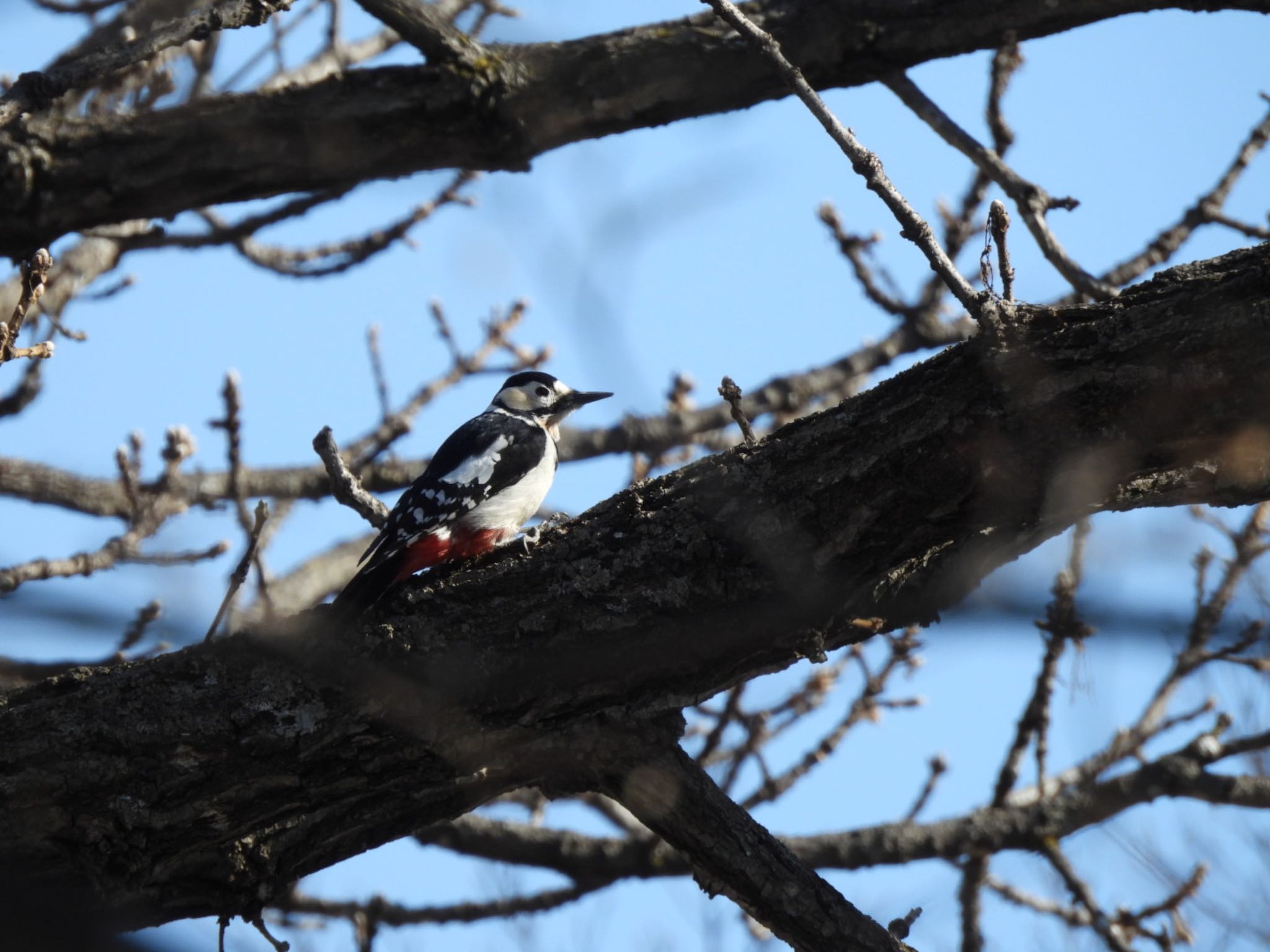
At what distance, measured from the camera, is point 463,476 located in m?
4.34

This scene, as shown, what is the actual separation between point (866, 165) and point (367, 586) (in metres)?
1.58

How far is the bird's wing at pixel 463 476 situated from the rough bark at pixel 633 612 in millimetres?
747

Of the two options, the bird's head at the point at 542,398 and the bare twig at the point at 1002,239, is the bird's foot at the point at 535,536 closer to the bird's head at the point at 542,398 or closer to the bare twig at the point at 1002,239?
the bare twig at the point at 1002,239

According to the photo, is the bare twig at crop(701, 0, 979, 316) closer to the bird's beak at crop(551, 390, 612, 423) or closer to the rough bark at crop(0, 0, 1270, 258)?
the rough bark at crop(0, 0, 1270, 258)

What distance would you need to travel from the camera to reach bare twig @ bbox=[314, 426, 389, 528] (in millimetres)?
3621

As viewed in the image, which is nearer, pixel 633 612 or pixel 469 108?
pixel 633 612

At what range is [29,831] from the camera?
8.66 ft

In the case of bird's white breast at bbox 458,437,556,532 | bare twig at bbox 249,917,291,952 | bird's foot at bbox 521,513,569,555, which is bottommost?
bare twig at bbox 249,917,291,952

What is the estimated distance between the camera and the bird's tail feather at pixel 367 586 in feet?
10.1

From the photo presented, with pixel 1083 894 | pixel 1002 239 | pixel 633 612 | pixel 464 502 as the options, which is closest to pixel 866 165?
pixel 1002 239

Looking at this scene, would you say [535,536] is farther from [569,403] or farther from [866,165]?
[569,403]

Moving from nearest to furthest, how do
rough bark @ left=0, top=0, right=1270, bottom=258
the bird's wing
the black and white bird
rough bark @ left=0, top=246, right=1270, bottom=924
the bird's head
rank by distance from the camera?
rough bark @ left=0, top=246, right=1270, bottom=924 < the black and white bird < the bird's wing < rough bark @ left=0, top=0, right=1270, bottom=258 < the bird's head

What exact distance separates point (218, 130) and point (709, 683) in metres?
2.29

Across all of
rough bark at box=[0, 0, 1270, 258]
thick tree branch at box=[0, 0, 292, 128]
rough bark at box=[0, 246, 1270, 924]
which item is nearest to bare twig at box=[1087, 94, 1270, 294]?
rough bark at box=[0, 0, 1270, 258]
